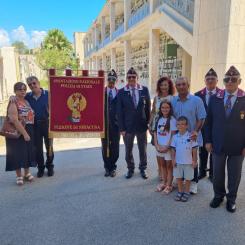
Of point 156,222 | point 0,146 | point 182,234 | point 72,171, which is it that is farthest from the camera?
point 0,146

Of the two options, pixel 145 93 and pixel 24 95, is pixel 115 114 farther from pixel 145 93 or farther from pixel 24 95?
pixel 24 95

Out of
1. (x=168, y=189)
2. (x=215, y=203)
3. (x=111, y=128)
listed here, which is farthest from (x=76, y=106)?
(x=215, y=203)

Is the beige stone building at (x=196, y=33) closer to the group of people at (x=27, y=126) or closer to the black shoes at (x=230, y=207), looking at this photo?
the black shoes at (x=230, y=207)

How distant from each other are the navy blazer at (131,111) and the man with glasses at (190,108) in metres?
0.68

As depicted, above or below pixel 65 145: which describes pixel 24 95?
above

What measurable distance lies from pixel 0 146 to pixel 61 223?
4780mm

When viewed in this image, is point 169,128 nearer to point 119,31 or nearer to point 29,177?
point 29,177

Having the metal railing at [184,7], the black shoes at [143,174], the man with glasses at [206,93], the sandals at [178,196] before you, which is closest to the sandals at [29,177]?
the black shoes at [143,174]

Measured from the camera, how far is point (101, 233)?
2824 mm

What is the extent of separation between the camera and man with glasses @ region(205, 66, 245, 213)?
2969 mm

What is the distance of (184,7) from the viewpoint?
11375 millimetres

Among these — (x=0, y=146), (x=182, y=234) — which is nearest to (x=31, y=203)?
(x=182, y=234)

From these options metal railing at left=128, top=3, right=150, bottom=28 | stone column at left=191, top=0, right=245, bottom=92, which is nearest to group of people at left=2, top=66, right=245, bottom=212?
stone column at left=191, top=0, right=245, bottom=92

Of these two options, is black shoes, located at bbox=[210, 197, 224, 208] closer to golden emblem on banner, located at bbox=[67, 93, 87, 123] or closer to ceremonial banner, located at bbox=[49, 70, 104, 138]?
ceremonial banner, located at bbox=[49, 70, 104, 138]
